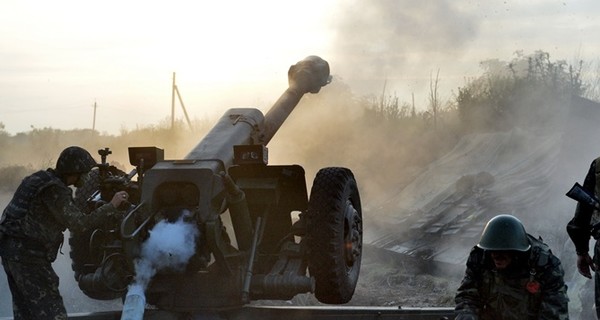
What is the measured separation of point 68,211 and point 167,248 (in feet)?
2.60

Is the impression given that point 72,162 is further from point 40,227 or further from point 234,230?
point 234,230

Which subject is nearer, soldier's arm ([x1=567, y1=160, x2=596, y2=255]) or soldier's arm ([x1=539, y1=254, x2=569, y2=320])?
soldier's arm ([x1=539, y1=254, x2=569, y2=320])

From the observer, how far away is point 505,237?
16.5 feet

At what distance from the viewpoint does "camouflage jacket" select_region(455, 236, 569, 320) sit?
16.3ft

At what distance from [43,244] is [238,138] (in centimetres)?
193

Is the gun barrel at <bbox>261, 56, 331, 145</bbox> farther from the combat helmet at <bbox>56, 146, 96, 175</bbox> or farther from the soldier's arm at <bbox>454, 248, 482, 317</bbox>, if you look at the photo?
the soldier's arm at <bbox>454, 248, 482, 317</bbox>

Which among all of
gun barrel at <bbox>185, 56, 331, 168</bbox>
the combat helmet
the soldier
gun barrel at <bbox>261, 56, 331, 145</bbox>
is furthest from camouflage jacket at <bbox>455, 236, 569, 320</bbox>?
gun barrel at <bbox>261, 56, 331, 145</bbox>

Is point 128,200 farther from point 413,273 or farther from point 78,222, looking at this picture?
point 413,273

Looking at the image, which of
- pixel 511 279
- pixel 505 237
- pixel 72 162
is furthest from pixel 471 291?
pixel 72 162

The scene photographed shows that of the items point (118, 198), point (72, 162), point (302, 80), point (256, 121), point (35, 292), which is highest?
point (302, 80)

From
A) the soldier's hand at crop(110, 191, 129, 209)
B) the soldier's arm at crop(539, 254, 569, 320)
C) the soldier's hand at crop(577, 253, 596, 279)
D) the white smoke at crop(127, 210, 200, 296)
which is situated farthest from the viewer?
the soldier's hand at crop(110, 191, 129, 209)

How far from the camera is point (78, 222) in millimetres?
6359

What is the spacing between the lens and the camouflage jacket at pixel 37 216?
21.0 feet

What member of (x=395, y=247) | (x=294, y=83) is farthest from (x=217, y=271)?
(x=395, y=247)
